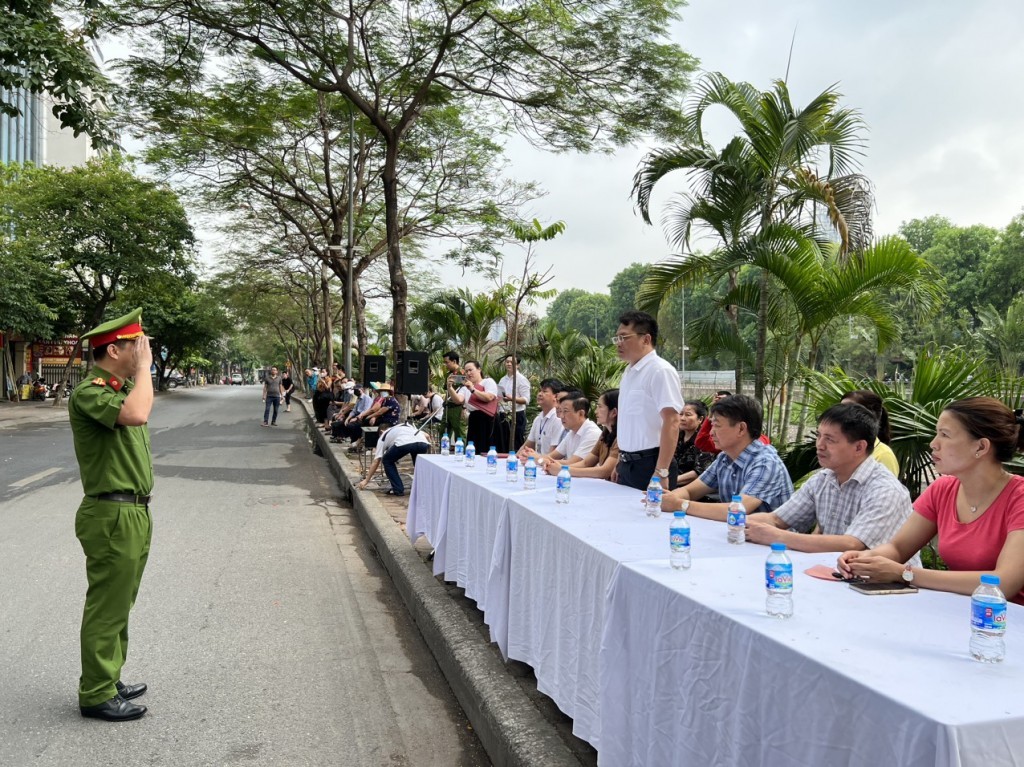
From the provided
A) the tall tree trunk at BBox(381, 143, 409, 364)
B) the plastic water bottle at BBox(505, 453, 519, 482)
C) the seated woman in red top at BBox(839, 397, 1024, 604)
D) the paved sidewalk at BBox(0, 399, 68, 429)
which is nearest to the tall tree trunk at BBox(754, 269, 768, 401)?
the plastic water bottle at BBox(505, 453, 519, 482)

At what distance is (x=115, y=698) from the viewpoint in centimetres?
368

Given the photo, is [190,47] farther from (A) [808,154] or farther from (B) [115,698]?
(B) [115,698]

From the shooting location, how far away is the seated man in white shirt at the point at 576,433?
6.48 m

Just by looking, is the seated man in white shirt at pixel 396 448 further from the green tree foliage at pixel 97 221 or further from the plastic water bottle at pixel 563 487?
the green tree foliage at pixel 97 221

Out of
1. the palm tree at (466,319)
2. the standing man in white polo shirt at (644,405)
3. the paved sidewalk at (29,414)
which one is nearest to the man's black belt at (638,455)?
the standing man in white polo shirt at (644,405)

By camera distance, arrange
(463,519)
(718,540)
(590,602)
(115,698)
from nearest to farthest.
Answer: (590,602), (718,540), (115,698), (463,519)

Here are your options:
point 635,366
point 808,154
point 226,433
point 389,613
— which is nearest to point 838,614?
point 635,366

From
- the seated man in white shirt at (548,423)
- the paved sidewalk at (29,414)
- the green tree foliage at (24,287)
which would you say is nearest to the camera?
the seated man in white shirt at (548,423)

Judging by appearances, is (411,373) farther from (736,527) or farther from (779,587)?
(779,587)

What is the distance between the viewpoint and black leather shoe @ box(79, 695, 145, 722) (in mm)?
3629

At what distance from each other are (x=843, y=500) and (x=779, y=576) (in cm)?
169

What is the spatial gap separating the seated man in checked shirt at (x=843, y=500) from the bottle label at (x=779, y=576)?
114cm

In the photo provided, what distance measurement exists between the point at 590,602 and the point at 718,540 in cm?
74

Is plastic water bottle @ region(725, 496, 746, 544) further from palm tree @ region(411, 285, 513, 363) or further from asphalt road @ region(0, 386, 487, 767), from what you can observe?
palm tree @ region(411, 285, 513, 363)
